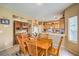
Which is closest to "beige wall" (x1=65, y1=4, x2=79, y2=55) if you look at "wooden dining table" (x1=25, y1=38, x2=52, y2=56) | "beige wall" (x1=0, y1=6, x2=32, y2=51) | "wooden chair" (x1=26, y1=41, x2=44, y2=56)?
"wooden dining table" (x1=25, y1=38, x2=52, y2=56)

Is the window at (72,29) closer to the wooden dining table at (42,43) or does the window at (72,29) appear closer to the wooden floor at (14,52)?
the wooden floor at (14,52)

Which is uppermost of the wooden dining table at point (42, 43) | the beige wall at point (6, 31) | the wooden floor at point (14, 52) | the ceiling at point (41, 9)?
the ceiling at point (41, 9)

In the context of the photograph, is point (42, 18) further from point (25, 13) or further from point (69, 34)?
point (69, 34)

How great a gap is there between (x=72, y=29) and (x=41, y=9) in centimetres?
65

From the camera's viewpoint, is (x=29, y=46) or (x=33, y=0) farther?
(x=29, y=46)

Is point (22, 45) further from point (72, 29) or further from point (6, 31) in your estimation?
point (72, 29)

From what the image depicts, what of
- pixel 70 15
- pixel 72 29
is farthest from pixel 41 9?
pixel 72 29

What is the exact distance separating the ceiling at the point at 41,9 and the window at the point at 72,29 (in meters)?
0.22

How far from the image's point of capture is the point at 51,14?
1988mm

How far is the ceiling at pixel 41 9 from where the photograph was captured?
75.2 inches

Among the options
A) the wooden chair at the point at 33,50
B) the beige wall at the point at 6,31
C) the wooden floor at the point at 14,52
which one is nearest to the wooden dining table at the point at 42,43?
the wooden chair at the point at 33,50

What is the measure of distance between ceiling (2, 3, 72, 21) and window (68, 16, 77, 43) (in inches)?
8.8

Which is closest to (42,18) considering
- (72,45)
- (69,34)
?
(69,34)

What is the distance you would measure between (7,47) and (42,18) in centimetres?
80
